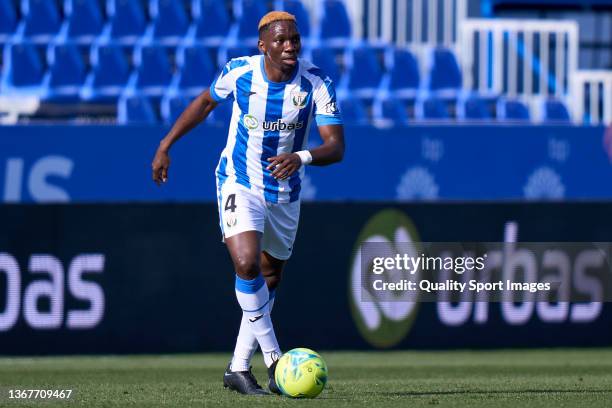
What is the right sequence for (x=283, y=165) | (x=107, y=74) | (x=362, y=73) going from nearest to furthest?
1. (x=283, y=165)
2. (x=107, y=74)
3. (x=362, y=73)

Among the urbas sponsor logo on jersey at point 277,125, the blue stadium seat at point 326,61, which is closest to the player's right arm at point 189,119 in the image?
the urbas sponsor logo on jersey at point 277,125

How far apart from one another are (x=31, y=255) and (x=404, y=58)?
20.3 feet

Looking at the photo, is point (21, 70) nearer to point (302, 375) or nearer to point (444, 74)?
point (444, 74)

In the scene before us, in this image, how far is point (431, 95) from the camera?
49.9 feet

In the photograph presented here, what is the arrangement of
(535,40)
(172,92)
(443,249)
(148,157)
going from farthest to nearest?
(535,40) < (172,92) < (148,157) < (443,249)

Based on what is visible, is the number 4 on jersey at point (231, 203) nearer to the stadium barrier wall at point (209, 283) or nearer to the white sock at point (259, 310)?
the white sock at point (259, 310)

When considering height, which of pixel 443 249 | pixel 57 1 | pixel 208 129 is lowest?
pixel 443 249

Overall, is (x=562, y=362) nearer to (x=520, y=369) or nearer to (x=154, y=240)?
(x=520, y=369)

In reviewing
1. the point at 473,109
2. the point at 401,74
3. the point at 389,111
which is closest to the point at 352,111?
the point at 389,111

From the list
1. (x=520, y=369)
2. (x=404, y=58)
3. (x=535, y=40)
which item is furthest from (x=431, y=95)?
(x=520, y=369)

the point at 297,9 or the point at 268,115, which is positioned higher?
the point at 297,9

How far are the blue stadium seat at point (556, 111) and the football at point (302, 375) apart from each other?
9156 mm

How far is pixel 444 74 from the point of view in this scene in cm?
1536

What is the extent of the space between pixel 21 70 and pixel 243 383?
336 inches
